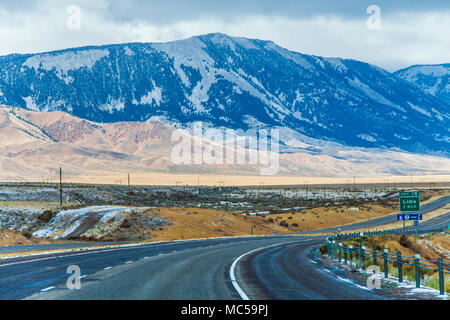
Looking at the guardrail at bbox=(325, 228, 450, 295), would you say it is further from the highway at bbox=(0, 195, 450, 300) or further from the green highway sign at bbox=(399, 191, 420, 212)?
the green highway sign at bbox=(399, 191, 420, 212)

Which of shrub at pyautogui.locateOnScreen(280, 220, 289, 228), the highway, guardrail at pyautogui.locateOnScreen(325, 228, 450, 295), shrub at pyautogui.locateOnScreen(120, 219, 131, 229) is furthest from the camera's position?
shrub at pyautogui.locateOnScreen(280, 220, 289, 228)

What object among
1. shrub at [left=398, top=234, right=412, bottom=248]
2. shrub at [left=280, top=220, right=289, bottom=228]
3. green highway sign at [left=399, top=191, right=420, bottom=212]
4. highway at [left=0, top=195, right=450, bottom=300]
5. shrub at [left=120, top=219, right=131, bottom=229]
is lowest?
shrub at [left=280, top=220, right=289, bottom=228]

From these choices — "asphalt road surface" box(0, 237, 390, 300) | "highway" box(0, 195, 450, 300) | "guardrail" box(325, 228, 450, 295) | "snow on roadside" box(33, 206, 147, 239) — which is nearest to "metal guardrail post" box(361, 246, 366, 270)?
"guardrail" box(325, 228, 450, 295)

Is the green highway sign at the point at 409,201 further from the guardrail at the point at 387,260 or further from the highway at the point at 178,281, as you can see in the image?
the highway at the point at 178,281

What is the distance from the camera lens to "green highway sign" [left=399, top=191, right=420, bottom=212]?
42.2 m

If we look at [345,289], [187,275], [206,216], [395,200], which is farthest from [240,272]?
[395,200]

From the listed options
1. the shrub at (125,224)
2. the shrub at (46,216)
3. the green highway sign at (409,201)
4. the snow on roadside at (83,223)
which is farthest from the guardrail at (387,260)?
the shrub at (46,216)

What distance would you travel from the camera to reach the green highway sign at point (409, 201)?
42.2 metres

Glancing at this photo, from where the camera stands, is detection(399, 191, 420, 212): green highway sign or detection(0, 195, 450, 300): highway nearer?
detection(0, 195, 450, 300): highway
